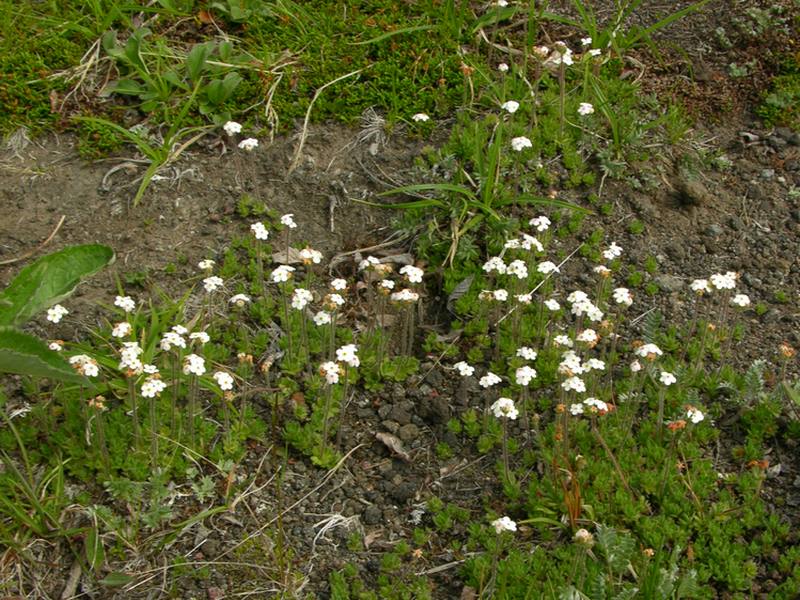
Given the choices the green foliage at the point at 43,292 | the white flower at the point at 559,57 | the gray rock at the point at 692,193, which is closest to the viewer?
the green foliage at the point at 43,292

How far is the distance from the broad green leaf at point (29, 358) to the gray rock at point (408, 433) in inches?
64.3

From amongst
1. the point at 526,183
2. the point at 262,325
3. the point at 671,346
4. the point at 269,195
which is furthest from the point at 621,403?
the point at 269,195

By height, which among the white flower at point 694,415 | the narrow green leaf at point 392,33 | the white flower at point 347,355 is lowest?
the white flower at point 347,355

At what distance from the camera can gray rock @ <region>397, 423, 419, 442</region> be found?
467 cm

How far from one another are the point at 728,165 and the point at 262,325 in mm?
3181

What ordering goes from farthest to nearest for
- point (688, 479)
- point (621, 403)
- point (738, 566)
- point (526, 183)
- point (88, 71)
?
point (88, 71) < point (526, 183) < point (621, 403) < point (688, 479) < point (738, 566)

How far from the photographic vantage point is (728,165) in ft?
19.7

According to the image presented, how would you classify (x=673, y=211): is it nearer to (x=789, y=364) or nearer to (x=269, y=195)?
(x=789, y=364)

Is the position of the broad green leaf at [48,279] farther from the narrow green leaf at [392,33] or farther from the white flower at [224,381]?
the narrow green leaf at [392,33]

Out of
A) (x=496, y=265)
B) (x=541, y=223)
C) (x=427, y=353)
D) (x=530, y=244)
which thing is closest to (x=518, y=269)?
(x=496, y=265)

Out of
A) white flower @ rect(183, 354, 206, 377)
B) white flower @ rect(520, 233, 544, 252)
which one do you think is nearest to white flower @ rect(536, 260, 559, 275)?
white flower @ rect(520, 233, 544, 252)

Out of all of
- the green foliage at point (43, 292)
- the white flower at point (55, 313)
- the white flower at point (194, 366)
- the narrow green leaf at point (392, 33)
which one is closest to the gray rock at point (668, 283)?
the narrow green leaf at point (392, 33)

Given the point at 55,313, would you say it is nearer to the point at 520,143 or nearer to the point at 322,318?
the point at 322,318

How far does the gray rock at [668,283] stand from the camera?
538cm
